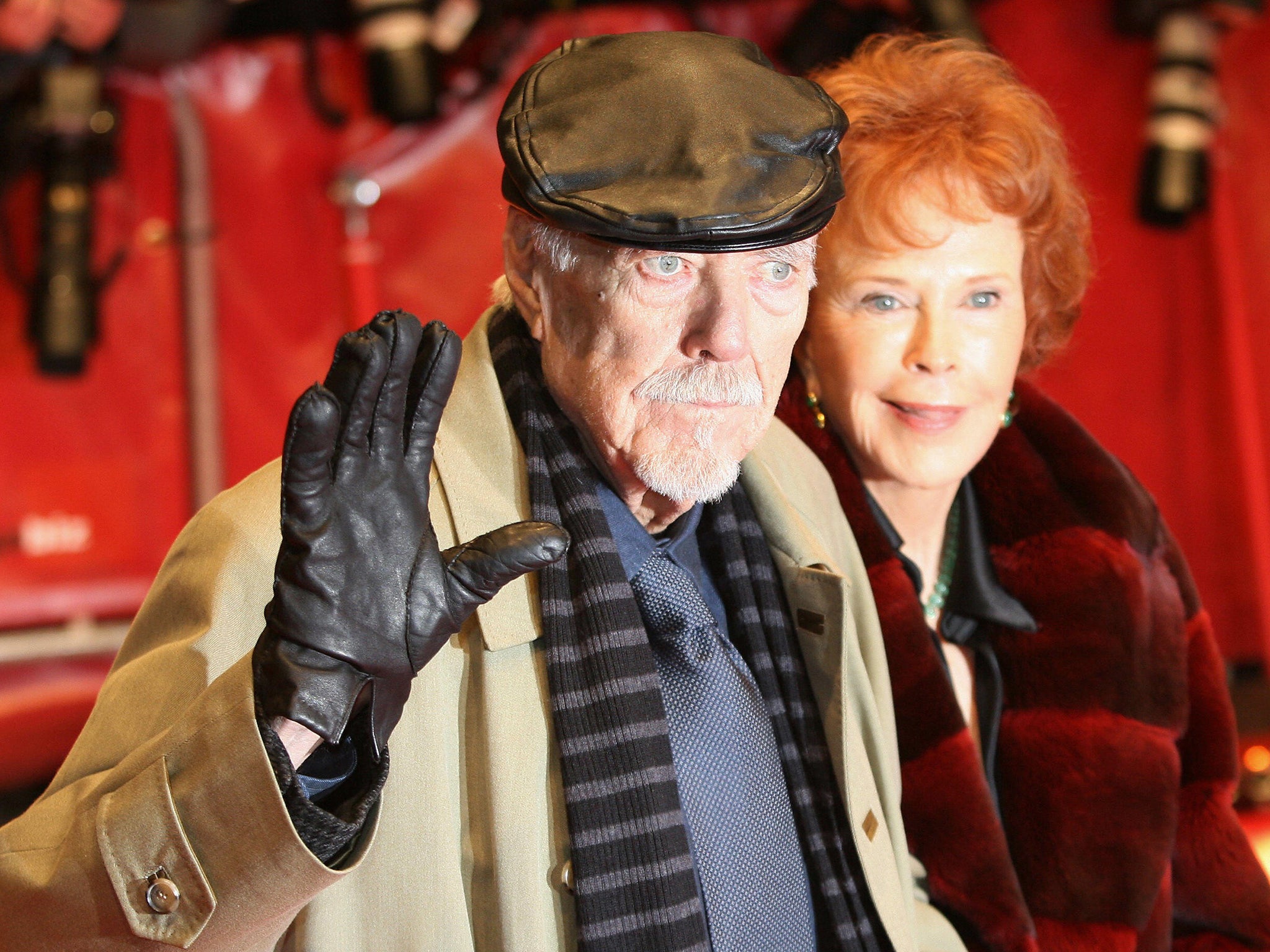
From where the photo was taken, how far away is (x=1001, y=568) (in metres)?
1.62

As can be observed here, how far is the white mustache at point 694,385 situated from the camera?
3.77 ft

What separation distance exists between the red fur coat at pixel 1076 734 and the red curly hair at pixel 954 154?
0.78 feet

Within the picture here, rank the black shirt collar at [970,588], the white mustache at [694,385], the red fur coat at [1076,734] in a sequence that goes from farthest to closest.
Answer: the black shirt collar at [970,588]
the red fur coat at [1076,734]
the white mustache at [694,385]

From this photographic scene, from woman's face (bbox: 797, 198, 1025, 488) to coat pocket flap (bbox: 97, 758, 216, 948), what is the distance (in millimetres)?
966

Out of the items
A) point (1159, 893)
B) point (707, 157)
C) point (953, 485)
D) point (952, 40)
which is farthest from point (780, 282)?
point (1159, 893)

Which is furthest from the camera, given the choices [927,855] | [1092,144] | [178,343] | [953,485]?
[1092,144]

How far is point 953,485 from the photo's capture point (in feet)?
5.30

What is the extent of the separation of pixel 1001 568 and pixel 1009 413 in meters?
0.23

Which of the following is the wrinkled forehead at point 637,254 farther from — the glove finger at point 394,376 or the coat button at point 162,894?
the coat button at point 162,894

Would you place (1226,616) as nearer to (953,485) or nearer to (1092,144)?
(1092,144)

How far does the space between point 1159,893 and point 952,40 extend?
3.84ft

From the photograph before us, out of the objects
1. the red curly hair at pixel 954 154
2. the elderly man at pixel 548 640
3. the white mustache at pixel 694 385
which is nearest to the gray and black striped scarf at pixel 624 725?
the elderly man at pixel 548 640

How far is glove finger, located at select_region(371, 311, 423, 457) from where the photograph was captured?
0.85 m

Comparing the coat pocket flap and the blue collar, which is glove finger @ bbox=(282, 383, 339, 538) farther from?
the blue collar
